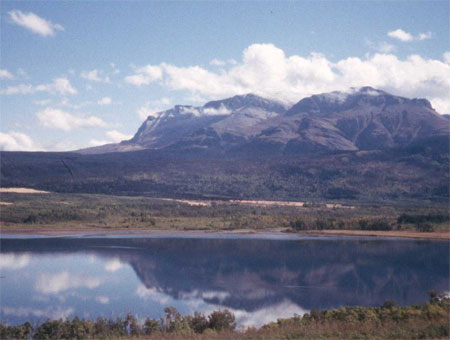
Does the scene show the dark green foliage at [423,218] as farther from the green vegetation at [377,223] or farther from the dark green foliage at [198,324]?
the dark green foliage at [198,324]

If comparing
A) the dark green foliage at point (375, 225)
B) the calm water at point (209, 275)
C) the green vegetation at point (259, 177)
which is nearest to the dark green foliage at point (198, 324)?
the calm water at point (209, 275)

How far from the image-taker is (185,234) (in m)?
82.8

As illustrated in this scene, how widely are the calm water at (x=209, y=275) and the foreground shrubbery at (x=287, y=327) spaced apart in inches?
239

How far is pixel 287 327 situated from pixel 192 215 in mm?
84158

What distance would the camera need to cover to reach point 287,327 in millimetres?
24000

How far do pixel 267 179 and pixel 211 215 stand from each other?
6184cm

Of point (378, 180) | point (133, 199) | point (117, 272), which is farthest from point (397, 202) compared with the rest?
point (117, 272)

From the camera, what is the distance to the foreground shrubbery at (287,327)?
20469 mm

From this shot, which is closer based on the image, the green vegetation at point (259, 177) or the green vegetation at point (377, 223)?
the green vegetation at point (377, 223)

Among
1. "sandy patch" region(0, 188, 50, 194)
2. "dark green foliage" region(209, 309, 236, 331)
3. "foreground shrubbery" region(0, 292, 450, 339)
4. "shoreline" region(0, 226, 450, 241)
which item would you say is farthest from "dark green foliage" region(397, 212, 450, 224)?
"sandy patch" region(0, 188, 50, 194)

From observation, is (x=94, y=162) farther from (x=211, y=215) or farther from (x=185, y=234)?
(x=185, y=234)

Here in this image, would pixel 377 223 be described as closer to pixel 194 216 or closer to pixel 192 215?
pixel 194 216

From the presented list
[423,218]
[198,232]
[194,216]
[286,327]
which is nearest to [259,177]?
[194,216]

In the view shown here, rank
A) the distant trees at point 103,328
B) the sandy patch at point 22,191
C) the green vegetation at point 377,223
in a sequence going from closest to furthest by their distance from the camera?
1. the distant trees at point 103,328
2. the green vegetation at point 377,223
3. the sandy patch at point 22,191
